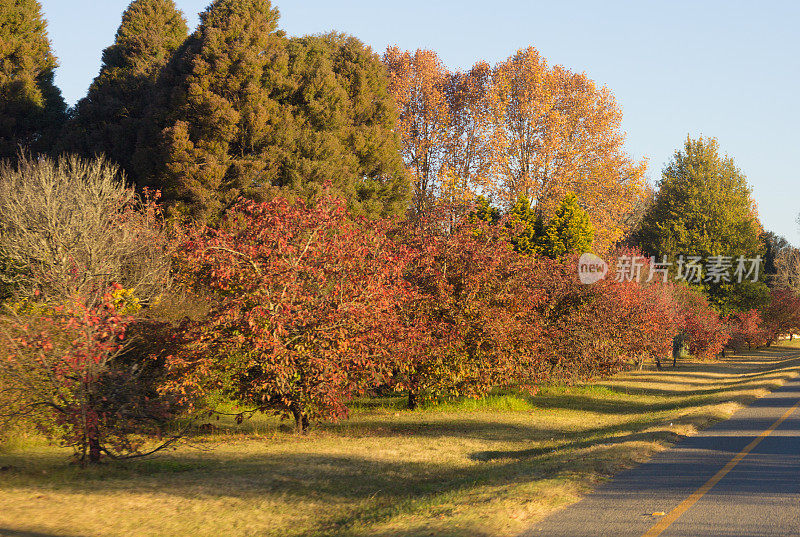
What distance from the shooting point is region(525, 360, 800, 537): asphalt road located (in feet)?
22.1

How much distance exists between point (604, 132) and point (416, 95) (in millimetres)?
10804

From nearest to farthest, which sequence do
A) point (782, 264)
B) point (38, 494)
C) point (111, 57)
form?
1. point (38, 494)
2. point (111, 57)
3. point (782, 264)

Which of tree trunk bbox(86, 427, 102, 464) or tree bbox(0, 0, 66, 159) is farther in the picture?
tree bbox(0, 0, 66, 159)

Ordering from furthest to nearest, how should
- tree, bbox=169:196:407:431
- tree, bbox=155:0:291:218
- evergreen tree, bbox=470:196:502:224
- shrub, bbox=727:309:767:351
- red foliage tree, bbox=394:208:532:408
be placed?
shrub, bbox=727:309:767:351 < evergreen tree, bbox=470:196:502:224 < tree, bbox=155:0:291:218 < red foliage tree, bbox=394:208:532:408 < tree, bbox=169:196:407:431

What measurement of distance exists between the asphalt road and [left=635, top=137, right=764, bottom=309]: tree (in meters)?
46.2

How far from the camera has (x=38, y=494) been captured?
9.31 metres

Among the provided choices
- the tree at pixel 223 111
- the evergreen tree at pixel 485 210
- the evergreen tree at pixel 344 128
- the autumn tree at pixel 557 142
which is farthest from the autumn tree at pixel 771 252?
the tree at pixel 223 111

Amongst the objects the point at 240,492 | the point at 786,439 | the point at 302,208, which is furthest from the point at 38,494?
the point at 786,439

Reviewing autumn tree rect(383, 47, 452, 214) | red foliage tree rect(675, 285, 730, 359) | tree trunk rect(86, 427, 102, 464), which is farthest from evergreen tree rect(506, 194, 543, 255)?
tree trunk rect(86, 427, 102, 464)

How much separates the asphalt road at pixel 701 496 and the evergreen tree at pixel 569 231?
23.7m

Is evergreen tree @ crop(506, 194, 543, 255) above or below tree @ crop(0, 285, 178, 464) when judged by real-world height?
above

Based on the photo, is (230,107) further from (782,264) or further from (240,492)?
(782,264)

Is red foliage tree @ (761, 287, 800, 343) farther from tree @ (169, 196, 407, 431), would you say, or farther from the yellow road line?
tree @ (169, 196, 407, 431)

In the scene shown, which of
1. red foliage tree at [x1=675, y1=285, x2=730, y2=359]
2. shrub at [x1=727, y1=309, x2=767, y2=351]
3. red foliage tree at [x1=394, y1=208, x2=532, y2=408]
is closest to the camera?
red foliage tree at [x1=394, y1=208, x2=532, y2=408]
